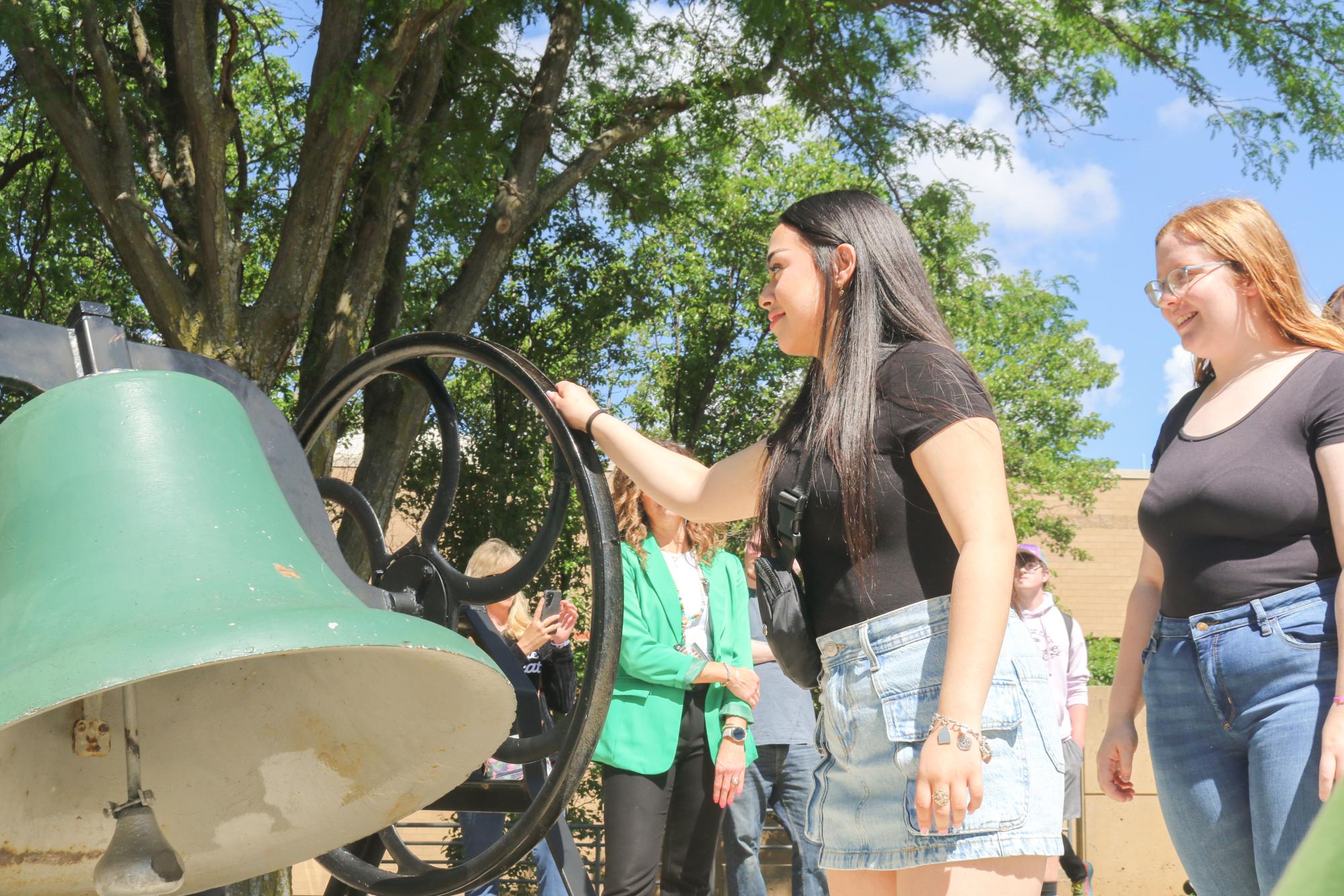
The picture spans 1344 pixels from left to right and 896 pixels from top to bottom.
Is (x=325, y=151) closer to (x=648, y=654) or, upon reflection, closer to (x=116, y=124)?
(x=116, y=124)

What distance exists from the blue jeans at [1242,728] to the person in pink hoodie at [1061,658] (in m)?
2.96

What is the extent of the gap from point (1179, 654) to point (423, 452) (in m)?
9.61

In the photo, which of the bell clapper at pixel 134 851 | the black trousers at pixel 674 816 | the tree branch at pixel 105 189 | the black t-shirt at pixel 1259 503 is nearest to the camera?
the bell clapper at pixel 134 851

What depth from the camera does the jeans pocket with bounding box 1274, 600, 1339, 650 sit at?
2.06 m

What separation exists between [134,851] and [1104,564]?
1119 inches

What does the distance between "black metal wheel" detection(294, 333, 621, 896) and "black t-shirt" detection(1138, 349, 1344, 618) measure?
108 cm

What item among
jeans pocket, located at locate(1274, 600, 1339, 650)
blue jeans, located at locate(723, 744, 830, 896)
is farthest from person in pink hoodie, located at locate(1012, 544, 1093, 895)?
jeans pocket, located at locate(1274, 600, 1339, 650)

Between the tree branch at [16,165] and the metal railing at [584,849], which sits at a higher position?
the tree branch at [16,165]

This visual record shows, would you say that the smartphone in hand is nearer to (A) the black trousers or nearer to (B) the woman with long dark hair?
(A) the black trousers

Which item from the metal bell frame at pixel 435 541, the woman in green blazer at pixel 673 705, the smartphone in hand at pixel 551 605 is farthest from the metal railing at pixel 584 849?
the metal bell frame at pixel 435 541

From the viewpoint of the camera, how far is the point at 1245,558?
2178 mm

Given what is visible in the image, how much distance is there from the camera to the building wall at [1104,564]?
91.2 ft

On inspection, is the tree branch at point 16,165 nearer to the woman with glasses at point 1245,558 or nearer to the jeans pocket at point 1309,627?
the woman with glasses at point 1245,558

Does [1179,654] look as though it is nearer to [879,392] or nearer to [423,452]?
[879,392]
